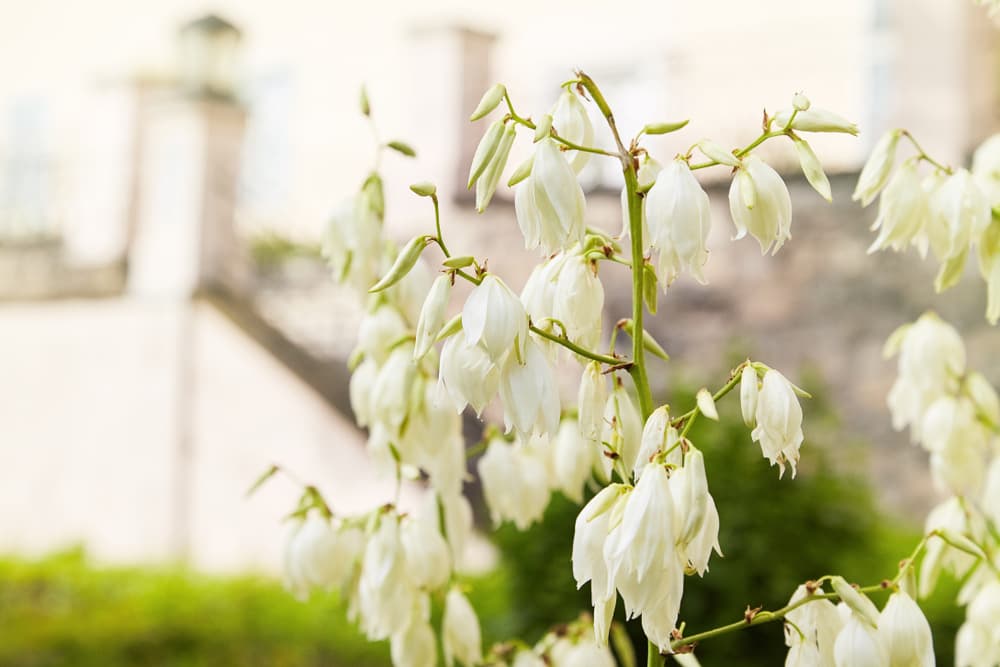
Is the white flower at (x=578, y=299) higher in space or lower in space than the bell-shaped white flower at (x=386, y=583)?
higher

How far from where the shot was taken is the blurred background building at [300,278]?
6125 millimetres

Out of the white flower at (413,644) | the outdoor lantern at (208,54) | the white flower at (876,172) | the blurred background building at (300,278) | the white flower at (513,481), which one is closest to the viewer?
the white flower at (876,172)

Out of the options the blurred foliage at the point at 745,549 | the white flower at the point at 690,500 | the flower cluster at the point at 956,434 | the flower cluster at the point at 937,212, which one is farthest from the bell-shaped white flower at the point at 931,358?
the blurred foliage at the point at 745,549

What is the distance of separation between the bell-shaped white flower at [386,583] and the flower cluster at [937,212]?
55cm

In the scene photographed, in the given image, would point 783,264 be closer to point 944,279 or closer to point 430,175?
point 430,175

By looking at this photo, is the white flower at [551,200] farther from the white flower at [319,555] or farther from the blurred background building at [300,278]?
the blurred background building at [300,278]

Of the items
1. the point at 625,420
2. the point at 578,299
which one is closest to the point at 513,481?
the point at 625,420

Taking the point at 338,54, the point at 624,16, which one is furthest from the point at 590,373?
the point at 338,54

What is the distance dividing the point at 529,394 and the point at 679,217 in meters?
0.17

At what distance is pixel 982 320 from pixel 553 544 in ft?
10.6

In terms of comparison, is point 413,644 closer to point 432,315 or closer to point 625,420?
point 625,420

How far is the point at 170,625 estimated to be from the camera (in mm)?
4426

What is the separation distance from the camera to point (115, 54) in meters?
11.0

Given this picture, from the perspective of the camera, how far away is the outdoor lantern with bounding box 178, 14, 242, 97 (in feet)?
22.0
